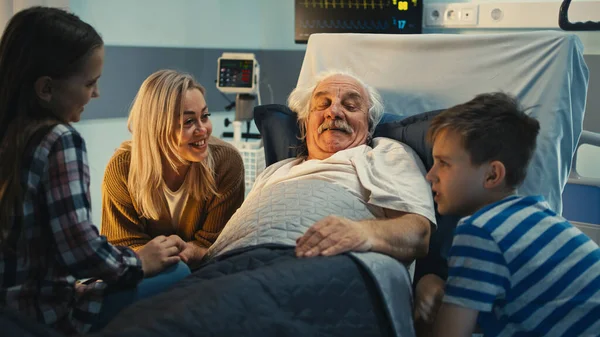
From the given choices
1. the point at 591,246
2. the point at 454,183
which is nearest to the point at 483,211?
the point at 454,183

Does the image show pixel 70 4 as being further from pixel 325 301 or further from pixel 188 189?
pixel 325 301

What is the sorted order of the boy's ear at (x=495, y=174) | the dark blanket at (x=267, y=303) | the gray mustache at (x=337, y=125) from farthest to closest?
the gray mustache at (x=337, y=125) < the boy's ear at (x=495, y=174) < the dark blanket at (x=267, y=303)

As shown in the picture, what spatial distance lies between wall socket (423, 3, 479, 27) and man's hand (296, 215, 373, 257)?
2061 millimetres

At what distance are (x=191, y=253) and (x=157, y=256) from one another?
29 cm

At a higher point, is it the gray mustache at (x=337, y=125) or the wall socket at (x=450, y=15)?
the wall socket at (x=450, y=15)

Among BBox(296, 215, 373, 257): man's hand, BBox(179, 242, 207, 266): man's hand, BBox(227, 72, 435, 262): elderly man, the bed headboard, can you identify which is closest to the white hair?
BBox(227, 72, 435, 262): elderly man

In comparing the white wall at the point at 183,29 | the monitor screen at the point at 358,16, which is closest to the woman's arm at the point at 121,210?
the white wall at the point at 183,29

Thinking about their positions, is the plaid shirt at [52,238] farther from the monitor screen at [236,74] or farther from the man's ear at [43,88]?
the monitor screen at [236,74]

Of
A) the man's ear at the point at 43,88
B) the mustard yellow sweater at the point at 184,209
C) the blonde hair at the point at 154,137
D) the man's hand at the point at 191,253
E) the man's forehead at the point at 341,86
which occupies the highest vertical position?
the man's ear at the point at 43,88

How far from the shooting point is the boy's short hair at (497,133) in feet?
4.92

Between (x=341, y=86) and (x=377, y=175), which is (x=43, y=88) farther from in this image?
(x=341, y=86)

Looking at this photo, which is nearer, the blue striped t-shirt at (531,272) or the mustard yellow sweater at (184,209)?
the blue striped t-shirt at (531,272)

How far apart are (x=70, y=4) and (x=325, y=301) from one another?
2179 mm

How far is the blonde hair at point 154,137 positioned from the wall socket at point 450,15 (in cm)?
183
